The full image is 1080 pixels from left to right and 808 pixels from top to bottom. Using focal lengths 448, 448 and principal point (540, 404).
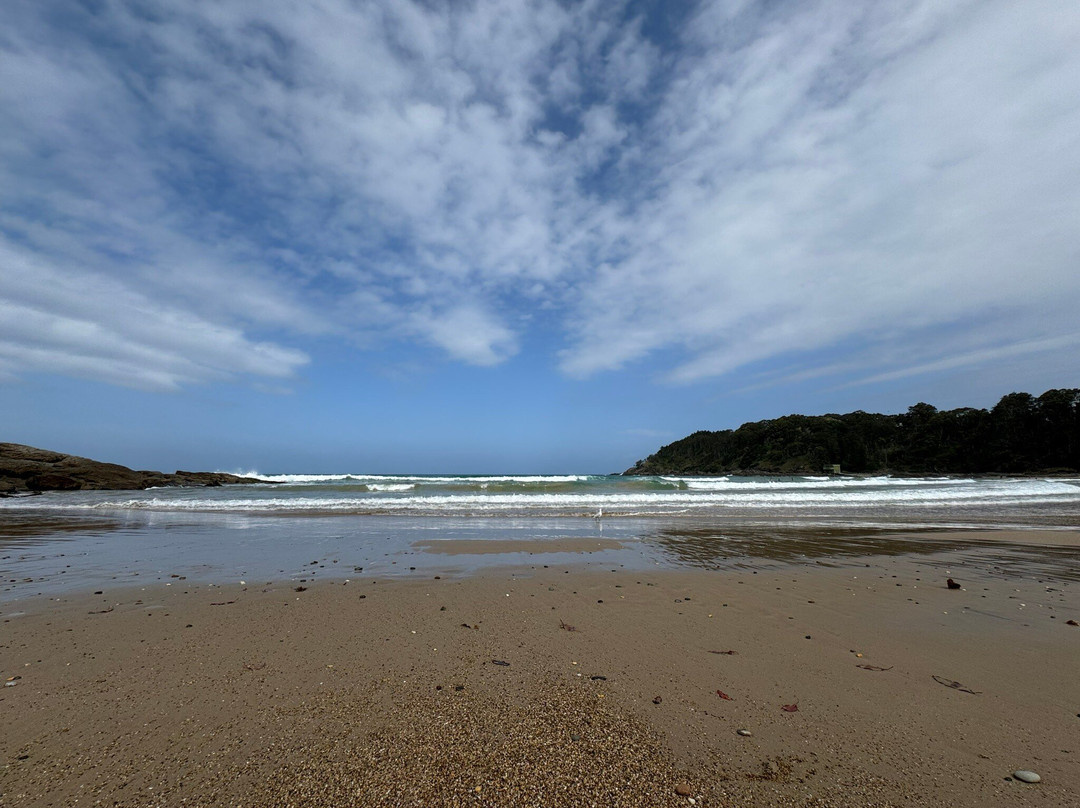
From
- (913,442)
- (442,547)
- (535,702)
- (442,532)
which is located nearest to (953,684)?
(535,702)

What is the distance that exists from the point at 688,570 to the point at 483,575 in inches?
130

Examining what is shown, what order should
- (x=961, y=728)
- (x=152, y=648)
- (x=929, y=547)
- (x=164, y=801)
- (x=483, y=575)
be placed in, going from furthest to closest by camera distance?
(x=929, y=547)
(x=483, y=575)
(x=152, y=648)
(x=961, y=728)
(x=164, y=801)

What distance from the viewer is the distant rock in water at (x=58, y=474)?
29125 millimetres

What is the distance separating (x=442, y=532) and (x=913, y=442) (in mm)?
78665

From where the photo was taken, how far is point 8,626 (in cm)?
468

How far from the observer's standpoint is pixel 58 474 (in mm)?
30234

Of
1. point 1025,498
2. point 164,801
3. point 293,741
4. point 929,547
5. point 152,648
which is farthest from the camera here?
point 1025,498

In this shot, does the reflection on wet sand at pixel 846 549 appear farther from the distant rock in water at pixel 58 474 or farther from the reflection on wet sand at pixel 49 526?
the distant rock in water at pixel 58 474

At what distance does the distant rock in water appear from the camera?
95.6ft

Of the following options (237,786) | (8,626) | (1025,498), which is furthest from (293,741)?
(1025,498)

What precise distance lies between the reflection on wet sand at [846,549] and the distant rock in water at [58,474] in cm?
3779

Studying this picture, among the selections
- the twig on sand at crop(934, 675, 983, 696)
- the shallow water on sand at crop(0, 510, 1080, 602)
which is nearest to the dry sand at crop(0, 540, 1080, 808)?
the twig on sand at crop(934, 675, 983, 696)

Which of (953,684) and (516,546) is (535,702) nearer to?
(953,684)

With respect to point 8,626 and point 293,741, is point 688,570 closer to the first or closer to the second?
point 293,741
